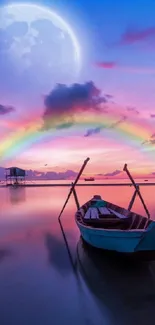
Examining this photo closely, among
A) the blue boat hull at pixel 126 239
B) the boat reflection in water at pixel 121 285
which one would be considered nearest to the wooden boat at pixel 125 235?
the blue boat hull at pixel 126 239

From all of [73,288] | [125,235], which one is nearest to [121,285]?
[73,288]

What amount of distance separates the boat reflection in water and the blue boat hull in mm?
802

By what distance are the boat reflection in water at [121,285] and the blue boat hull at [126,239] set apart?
80cm

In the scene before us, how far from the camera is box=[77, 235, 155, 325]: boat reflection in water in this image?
732 cm

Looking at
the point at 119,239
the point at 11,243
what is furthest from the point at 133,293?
the point at 11,243

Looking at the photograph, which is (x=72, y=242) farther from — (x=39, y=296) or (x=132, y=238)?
(x=39, y=296)

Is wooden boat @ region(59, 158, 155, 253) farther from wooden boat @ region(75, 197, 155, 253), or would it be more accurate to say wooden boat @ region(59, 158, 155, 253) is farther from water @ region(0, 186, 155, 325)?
water @ region(0, 186, 155, 325)

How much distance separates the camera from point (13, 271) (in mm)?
11336

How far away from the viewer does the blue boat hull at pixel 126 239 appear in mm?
9984

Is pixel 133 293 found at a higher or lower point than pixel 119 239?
lower

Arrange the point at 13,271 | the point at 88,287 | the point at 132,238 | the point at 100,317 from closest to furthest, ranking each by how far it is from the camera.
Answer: the point at 100,317 < the point at 88,287 < the point at 132,238 < the point at 13,271

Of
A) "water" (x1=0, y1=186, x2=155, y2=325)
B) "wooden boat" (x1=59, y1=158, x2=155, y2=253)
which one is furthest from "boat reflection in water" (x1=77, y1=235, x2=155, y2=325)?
"wooden boat" (x1=59, y1=158, x2=155, y2=253)

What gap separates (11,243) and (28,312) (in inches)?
384

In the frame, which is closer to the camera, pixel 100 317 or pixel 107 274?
pixel 100 317
